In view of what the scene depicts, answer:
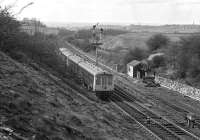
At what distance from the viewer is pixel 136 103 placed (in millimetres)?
31328

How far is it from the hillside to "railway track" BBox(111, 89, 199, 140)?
1365 mm

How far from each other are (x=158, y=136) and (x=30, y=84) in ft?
28.0

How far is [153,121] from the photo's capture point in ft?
78.8

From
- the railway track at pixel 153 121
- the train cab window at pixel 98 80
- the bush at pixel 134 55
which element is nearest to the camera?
the railway track at pixel 153 121

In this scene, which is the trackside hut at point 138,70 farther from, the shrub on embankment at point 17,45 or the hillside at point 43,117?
the hillside at point 43,117

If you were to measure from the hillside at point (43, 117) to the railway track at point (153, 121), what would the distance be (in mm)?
1365

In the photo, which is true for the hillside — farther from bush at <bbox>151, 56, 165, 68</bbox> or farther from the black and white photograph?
bush at <bbox>151, 56, 165, 68</bbox>

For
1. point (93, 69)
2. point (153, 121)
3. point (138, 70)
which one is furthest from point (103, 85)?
point (138, 70)

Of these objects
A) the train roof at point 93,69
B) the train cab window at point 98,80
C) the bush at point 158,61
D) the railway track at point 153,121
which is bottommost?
the railway track at point 153,121

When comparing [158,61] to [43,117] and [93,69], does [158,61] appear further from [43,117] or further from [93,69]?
[43,117]

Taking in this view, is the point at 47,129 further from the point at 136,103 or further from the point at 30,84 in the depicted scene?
the point at 136,103

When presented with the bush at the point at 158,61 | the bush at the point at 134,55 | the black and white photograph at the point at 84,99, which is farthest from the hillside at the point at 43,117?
the bush at the point at 134,55

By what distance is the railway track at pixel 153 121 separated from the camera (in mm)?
20720

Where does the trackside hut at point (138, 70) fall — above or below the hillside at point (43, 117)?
below
